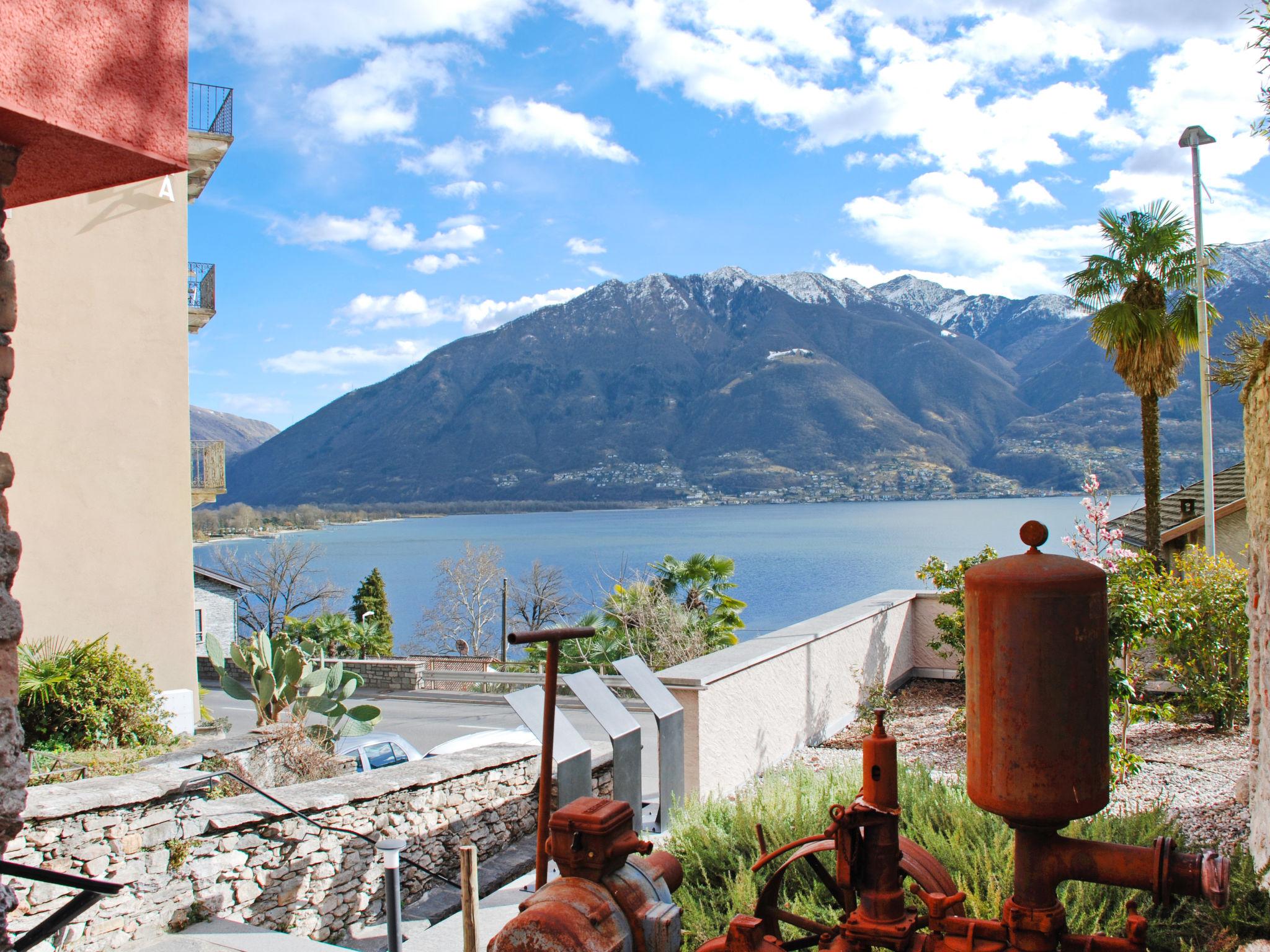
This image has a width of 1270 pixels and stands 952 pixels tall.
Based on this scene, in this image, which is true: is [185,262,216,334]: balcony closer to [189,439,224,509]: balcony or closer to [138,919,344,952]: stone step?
[189,439,224,509]: balcony

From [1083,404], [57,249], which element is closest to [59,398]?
[57,249]

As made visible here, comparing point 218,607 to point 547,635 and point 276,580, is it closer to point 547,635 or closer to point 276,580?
point 276,580

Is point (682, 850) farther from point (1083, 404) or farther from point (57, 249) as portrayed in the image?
point (1083, 404)

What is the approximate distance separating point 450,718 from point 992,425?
171 meters

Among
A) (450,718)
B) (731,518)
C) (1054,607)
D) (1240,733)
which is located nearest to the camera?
(1054,607)

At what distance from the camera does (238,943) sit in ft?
17.0

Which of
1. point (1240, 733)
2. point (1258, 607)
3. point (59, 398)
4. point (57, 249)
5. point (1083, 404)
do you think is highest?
point (1083, 404)

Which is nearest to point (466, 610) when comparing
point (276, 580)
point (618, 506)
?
point (276, 580)

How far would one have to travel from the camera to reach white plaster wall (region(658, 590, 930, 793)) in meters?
6.92

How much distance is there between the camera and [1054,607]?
1.76 meters

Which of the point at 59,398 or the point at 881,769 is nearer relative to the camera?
the point at 881,769

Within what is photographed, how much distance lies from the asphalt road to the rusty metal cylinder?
39.4 ft

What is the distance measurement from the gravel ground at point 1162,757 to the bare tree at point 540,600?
1406 inches

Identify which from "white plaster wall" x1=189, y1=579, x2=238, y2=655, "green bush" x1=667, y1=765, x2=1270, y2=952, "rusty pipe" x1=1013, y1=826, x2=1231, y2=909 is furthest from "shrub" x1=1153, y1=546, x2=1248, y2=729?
"white plaster wall" x1=189, y1=579, x2=238, y2=655
